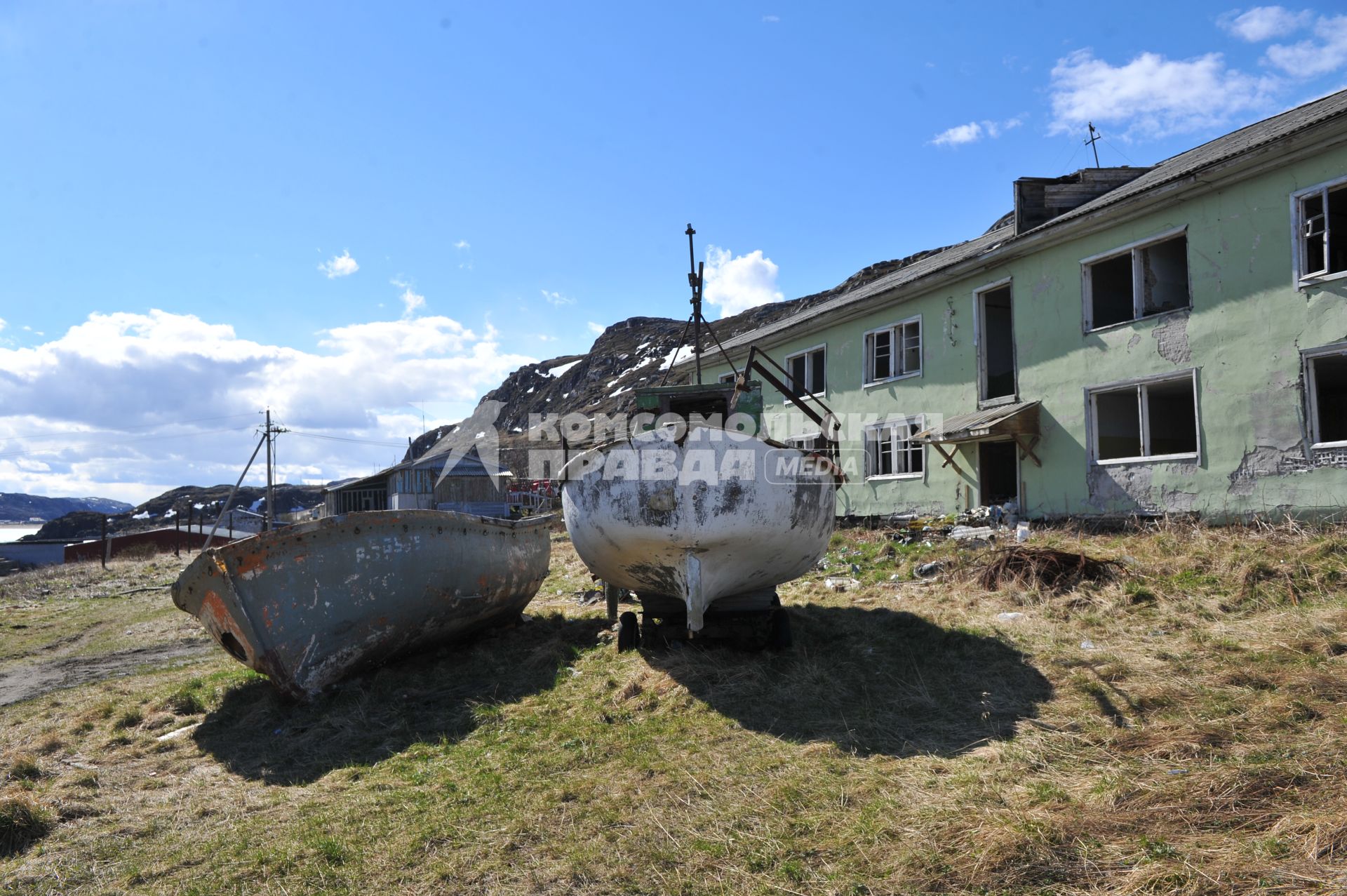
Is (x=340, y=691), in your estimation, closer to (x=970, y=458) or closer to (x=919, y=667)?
(x=919, y=667)

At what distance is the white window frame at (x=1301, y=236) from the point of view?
9508mm

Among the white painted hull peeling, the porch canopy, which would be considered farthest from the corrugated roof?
the white painted hull peeling

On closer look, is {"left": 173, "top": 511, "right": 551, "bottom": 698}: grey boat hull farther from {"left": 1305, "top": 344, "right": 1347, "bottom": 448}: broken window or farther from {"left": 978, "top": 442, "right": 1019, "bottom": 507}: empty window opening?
{"left": 1305, "top": 344, "right": 1347, "bottom": 448}: broken window

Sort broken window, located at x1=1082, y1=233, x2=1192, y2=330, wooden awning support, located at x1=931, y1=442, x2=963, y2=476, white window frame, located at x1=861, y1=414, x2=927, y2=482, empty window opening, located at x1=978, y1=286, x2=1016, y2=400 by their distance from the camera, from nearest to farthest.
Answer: broken window, located at x1=1082, y1=233, x2=1192, y2=330 → wooden awning support, located at x1=931, y1=442, x2=963, y2=476 → empty window opening, located at x1=978, y1=286, x2=1016, y2=400 → white window frame, located at x1=861, y1=414, x2=927, y2=482

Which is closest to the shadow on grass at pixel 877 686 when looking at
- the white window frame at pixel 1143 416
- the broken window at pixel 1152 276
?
the white window frame at pixel 1143 416

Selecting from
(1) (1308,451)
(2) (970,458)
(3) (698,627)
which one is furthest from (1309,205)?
(3) (698,627)

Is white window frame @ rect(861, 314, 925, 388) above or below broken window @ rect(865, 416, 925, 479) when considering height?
above

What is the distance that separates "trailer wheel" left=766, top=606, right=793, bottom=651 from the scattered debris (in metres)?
2.97

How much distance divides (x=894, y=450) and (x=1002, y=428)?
11.5 ft

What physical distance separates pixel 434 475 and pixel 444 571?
1096 inches

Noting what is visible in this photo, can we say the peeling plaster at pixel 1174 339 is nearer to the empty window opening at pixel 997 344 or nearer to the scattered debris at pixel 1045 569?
the empty window opening at pixel 997 344

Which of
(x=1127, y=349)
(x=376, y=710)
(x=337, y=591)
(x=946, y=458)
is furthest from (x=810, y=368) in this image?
(x=376, y=710)

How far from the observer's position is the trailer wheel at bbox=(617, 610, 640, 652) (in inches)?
289

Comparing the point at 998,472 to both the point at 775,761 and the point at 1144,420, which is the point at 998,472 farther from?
the point at 775,761
